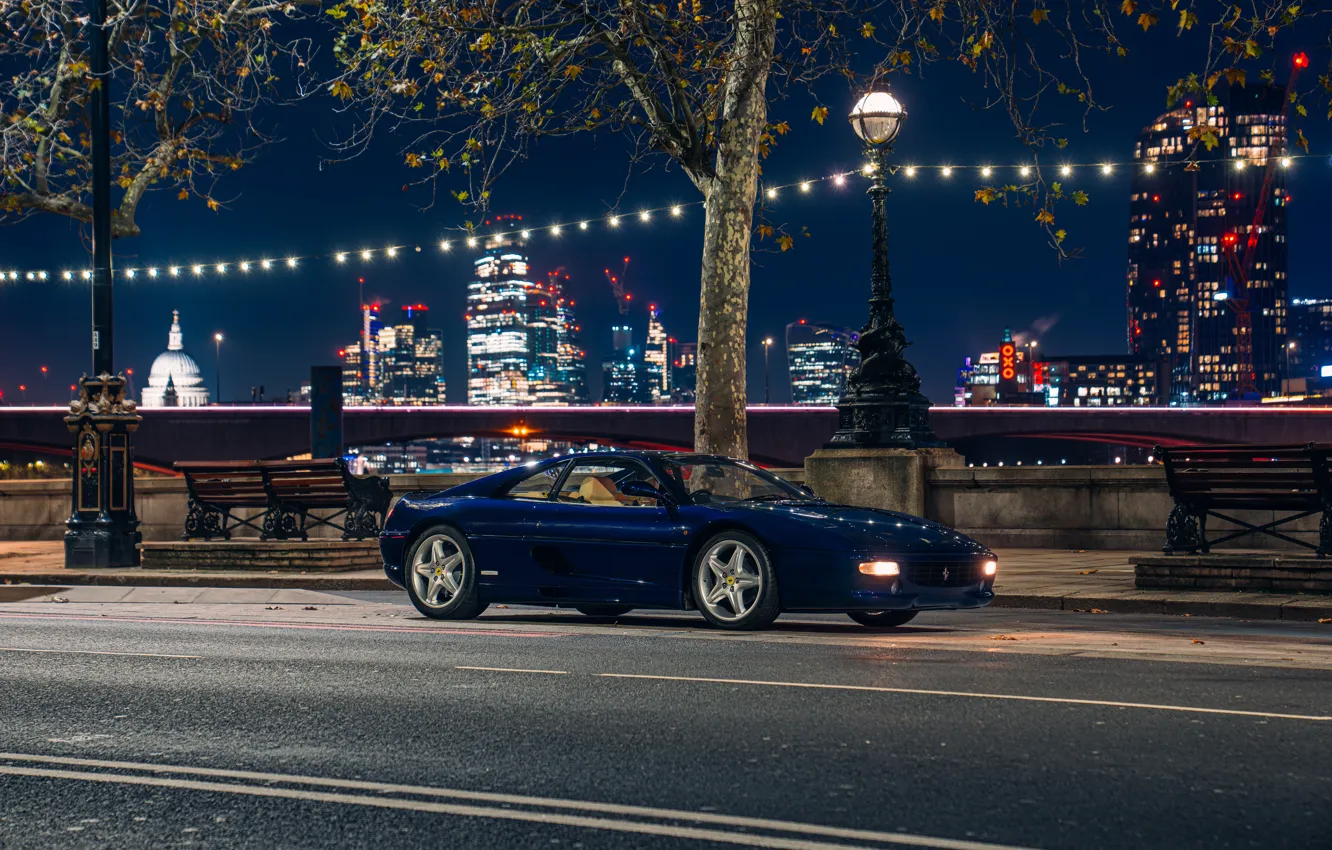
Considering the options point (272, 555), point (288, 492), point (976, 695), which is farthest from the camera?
point (288, 492)

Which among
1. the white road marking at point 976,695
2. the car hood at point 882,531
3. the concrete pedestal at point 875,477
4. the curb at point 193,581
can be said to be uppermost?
the concrete pedestal at point 875,477

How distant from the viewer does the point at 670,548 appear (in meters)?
10.2

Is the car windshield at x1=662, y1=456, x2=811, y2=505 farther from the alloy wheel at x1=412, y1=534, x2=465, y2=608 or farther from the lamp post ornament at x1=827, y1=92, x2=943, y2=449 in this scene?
the lamp post ornament at x1=827, y1=92, x2=943, y2=449

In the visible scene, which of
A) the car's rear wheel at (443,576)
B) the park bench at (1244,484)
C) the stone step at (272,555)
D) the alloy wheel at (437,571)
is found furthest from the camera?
the stone step at (272,555)

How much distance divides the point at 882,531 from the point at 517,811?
5.26m

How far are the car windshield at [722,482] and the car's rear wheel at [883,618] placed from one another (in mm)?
951

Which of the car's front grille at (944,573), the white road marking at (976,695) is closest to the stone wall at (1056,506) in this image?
the car's front grille at (944,573)

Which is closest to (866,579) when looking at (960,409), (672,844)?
(672,844)

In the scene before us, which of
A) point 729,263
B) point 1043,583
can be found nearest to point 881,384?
point 729,263

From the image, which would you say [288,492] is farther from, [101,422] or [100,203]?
[100,203]

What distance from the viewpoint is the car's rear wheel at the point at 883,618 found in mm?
10496

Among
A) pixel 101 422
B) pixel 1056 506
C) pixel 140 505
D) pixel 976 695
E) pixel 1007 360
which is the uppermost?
pixel 1007 360

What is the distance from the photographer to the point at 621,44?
17.6m

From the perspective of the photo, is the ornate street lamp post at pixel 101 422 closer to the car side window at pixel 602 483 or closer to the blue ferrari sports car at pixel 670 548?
the blue ferrari sports car at pixel 670 548
